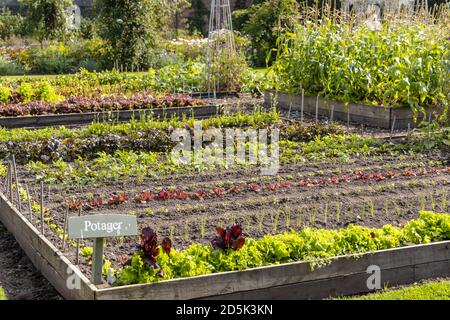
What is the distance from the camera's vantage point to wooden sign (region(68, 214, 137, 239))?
184 inches

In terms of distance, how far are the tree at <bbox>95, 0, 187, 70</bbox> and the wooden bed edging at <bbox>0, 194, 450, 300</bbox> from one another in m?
13.9

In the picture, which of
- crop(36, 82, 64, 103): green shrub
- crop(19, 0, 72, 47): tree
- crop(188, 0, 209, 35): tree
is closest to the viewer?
crop(36, 82, 64, 103): green shrub

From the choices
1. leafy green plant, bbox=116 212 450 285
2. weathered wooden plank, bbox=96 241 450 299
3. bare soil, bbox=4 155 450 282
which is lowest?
bare soil, bbox=4 155 450 282

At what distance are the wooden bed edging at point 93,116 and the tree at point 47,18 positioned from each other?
11.8 m

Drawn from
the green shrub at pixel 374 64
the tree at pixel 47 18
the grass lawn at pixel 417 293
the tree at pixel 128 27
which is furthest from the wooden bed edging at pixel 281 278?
the tree at pixel 47 18

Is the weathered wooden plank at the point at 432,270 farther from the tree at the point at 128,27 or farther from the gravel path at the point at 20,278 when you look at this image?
the tree at the point at 128,27

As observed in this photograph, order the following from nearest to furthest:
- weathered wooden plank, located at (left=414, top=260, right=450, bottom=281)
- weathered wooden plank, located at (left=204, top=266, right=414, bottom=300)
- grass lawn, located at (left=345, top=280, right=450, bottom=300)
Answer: weathered wooden plank, located at (left=204, top=266, right=414, bottom=300) → grass lawn, located at (left=345, top=280, right=450, bottom=300) → weathered wooden plank, located at (left=414, top=260, right=450, bottom=281)

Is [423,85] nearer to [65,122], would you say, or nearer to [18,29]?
[65,122]

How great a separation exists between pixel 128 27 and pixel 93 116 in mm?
7888

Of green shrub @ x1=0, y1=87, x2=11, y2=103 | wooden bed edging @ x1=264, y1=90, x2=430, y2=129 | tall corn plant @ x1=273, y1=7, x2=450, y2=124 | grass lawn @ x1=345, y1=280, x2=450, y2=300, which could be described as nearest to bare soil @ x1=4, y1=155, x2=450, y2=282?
grass lawn @ x1=345, y1=280, x2=450, y2=300

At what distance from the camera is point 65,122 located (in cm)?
1163

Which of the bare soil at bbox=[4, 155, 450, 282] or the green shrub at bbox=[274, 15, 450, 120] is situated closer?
the bare soil at bbox=[4, 155, 450, 282]

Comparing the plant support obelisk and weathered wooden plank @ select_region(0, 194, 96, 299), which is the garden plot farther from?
the plant support obelisk

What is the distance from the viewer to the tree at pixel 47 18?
74.2 feet
